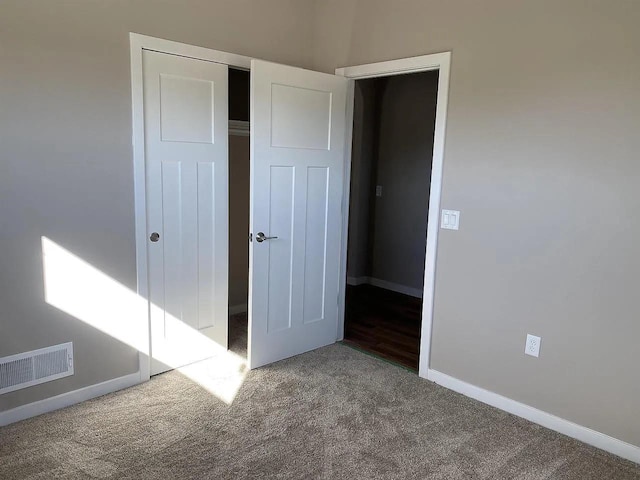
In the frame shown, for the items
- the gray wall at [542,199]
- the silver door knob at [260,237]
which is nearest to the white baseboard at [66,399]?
the silver door knob at [260,237]

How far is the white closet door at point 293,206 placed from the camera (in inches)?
125

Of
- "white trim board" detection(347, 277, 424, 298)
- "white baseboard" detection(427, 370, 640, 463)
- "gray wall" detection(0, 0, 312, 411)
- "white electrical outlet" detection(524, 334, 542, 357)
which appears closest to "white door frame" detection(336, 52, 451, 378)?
"white baseboard" detection(427, 370, 640, 463)

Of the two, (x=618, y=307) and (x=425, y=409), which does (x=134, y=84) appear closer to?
(x=425, y=409)

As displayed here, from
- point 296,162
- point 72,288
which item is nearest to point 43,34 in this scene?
point 72,288

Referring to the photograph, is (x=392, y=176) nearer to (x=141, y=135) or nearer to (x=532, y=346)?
(x=532, y=346)

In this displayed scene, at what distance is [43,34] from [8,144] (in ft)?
1.90

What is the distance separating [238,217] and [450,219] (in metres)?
2.02

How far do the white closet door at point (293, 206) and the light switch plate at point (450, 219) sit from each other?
872mm

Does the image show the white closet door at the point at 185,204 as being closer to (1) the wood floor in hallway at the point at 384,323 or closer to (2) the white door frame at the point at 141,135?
(2) the white door frame at the point at 141,135

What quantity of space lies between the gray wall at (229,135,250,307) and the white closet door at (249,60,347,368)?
103cm

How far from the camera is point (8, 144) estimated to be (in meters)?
2.39

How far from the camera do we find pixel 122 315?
2.95 m

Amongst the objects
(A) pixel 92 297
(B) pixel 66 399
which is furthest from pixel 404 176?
(B) pixel 66 399

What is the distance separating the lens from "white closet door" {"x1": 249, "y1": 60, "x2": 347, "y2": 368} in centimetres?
317
